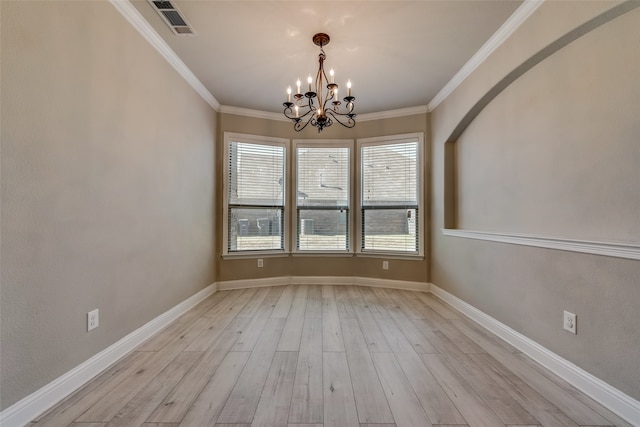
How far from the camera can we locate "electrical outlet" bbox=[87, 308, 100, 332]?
1809mm

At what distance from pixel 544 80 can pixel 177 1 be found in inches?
113

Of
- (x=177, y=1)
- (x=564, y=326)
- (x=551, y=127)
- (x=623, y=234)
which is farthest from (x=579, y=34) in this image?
(x=177, y=1)

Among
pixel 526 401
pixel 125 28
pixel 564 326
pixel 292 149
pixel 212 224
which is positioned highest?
pixel 125 28

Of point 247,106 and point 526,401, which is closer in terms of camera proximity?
point 526,401

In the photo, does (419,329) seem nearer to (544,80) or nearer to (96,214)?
(544,80)

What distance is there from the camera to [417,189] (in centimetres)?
400

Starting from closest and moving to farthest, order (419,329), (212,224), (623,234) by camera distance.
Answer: (623,234), (419,329), (212,224)

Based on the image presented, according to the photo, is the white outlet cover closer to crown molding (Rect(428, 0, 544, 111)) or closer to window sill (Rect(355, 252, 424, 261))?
window sill (Rect(355, 252, 424, 261))

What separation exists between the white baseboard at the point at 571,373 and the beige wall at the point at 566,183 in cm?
4

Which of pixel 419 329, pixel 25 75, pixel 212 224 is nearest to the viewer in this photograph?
pixel 25 75

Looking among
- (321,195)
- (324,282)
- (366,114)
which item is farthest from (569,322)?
(366,114)

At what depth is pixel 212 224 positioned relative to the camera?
151 inches

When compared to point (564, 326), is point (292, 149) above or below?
above

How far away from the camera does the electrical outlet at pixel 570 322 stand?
181cm
